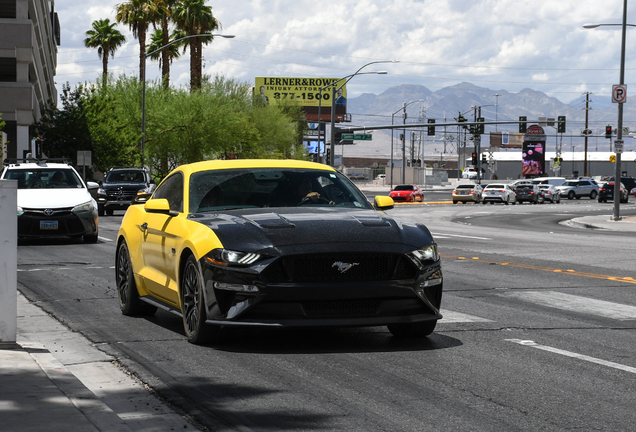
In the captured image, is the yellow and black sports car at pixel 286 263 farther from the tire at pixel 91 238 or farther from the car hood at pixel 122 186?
the car hood at pixel 122 186

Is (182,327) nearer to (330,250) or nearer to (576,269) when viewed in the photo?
(330,250)

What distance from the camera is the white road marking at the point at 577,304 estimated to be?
32.0ft

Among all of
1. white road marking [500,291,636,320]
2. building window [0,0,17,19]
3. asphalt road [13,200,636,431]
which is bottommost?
white road marking [500,291,636,320]

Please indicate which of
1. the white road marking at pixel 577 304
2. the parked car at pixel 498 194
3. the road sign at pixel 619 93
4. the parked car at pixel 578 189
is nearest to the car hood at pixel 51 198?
the white road marking at pixel 577 304

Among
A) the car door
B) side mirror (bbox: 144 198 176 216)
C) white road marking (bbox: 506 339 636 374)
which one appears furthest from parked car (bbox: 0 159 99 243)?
white road marking (bbox: 506 339 636 374)

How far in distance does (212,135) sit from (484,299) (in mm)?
47319

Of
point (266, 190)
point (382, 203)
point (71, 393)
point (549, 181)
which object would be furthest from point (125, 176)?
point (549, 181)

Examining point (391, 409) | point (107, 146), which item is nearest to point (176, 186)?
point (391, 409)

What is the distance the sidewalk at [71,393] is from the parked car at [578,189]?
240ft

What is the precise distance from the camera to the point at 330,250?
23.5 ft

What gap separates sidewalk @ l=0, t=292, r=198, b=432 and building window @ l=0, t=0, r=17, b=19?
50264 millimetres

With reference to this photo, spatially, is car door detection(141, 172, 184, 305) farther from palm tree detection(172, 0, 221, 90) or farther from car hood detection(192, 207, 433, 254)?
palm tree detection(172, 0, 221, 90)

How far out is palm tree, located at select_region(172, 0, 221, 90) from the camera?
59.8 m

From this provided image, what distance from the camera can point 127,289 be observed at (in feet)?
31.6
